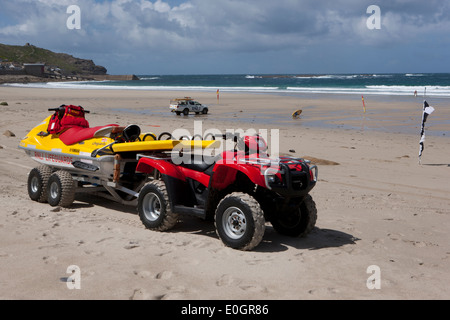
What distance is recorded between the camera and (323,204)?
8.88m

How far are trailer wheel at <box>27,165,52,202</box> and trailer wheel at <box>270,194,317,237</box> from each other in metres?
4.31

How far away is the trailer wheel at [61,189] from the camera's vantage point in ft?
27.3

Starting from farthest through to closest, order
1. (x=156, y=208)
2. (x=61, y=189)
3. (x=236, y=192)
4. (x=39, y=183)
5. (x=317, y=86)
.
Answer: (x=317, y=86), (x=39, y=183), (x=61, y=189), (x=156, y=208), (x=236, y=192)

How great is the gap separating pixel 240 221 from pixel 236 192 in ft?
1.28

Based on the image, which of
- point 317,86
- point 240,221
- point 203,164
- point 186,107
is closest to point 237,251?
point 240,221

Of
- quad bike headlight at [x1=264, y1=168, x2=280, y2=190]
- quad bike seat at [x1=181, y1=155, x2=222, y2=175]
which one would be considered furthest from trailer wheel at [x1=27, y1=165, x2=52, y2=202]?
quad bike headlight at [x1=264, y1=168, x2=280, y2=190]

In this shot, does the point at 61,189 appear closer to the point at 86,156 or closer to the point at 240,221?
the point at 86,156

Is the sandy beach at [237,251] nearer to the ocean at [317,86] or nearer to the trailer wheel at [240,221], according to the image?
the trailer wheel at [240,221]

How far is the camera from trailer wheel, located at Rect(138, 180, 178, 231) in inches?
271

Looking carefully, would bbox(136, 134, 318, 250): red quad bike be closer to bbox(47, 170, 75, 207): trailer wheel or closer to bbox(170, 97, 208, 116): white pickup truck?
bbox(47, 170, 75, 207): trailer wheel

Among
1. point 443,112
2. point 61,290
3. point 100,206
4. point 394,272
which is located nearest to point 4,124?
point 100,206

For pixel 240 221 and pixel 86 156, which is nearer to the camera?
pixel 240 221

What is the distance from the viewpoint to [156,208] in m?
7.28
